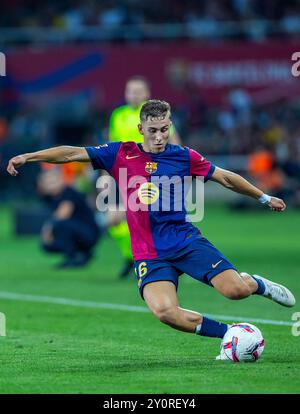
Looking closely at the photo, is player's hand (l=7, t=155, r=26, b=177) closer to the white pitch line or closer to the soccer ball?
the soccer ball

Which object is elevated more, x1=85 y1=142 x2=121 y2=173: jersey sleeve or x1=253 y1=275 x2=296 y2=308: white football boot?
x1=85 y1=142 x2=121 y2=173: jersey sleeve

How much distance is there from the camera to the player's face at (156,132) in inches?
353

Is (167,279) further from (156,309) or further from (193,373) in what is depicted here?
(193,373)

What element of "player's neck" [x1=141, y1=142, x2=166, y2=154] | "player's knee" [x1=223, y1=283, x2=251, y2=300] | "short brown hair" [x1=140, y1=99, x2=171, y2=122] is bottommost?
"player's knee" [x1=223, y1=283, x2=251, y2=300]

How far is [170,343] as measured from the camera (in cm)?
978

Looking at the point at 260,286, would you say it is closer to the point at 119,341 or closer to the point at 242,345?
the point at 242,345

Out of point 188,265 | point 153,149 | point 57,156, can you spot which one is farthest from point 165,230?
point 57,156

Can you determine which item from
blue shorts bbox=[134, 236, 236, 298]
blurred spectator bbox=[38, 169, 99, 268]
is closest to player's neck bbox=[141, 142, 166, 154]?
blue shorts bbox=[134, 236, 236, 298]

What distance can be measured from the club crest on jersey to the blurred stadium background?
1813 cm

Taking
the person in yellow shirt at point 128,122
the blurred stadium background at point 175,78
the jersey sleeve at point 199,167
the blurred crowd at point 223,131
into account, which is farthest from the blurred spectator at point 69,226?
the blurred crowd at point 223,131

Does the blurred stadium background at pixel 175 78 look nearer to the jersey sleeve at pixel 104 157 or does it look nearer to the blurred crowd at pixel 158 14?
the blurred crowd at pixel 158 14

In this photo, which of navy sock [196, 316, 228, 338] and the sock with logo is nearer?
navy sock [196, 316, 228, 338]

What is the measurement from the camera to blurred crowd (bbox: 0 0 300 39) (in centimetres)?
3225
